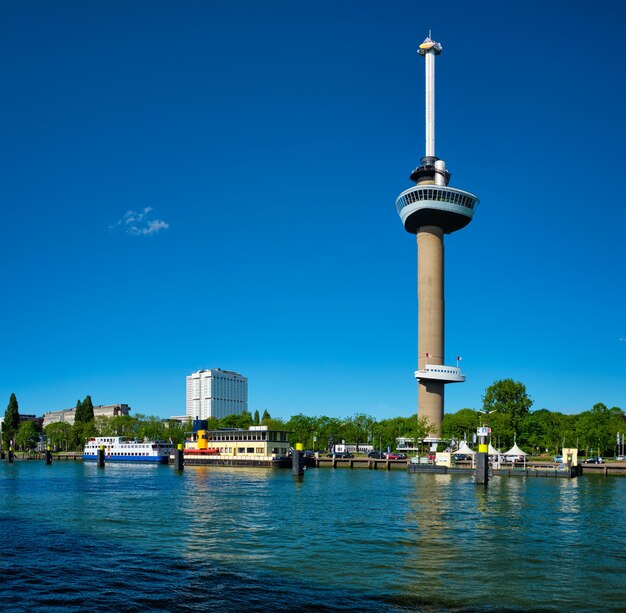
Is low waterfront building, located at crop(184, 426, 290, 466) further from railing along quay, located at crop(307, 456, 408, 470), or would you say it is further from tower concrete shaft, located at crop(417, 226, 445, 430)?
tower concrete shaft, located at crop(417, 226, 445, 430)

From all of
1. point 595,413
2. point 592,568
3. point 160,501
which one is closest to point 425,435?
point 595,413

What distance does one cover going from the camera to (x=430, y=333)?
19150cm

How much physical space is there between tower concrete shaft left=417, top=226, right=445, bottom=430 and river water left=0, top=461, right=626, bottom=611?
373 ft

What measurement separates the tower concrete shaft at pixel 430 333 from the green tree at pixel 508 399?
13.6 m

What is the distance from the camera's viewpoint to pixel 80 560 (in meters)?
38.9

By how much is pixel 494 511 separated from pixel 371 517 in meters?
12.3

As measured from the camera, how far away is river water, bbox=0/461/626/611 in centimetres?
3072

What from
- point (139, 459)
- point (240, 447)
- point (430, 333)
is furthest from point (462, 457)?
point (139, 459)

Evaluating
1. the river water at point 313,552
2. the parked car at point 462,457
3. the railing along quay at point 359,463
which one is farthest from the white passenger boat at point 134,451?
the river water at point 313,552

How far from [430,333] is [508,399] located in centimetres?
2692

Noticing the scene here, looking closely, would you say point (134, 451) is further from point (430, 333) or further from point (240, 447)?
point (430, 333)

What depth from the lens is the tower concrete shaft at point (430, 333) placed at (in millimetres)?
190375

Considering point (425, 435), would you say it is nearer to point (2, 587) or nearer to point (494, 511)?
point (494, 511)

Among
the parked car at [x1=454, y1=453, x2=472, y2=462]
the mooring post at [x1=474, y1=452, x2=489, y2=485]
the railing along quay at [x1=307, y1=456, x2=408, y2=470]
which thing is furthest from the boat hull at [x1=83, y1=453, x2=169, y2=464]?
the mooring post at [x1=474, y1=452, x2=489, y2=485]
